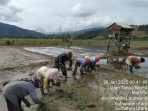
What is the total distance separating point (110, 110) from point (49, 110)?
197 cm

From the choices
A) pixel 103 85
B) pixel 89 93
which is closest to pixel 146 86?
pixel 103 85

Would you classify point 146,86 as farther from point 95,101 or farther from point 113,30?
point 113,30

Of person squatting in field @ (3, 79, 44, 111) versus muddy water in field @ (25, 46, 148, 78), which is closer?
person squatting in field @ (3, 79, 44, 111)

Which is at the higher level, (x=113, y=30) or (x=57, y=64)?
(x=113, y=30)

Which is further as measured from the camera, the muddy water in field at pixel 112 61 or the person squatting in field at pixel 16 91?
the muddy water in field at pixel 112 61

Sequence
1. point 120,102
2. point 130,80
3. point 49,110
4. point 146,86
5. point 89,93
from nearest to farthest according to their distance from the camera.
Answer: point 49,110 → point 120,102 → point 89,93 → point 146,86 → point 130,80

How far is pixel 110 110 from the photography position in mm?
3877

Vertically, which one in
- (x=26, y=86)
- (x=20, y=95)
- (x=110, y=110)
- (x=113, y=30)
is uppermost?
(x=113, y=30)

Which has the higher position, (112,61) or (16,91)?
(16,91)

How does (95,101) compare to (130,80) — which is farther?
(130,80)

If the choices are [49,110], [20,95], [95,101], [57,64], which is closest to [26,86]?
[20,95]

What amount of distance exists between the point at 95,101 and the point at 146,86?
3.10 m

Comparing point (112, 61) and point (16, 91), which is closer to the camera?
point (16, 91)

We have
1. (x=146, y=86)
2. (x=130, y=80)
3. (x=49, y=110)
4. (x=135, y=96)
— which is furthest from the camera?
(x=130, y=80)
